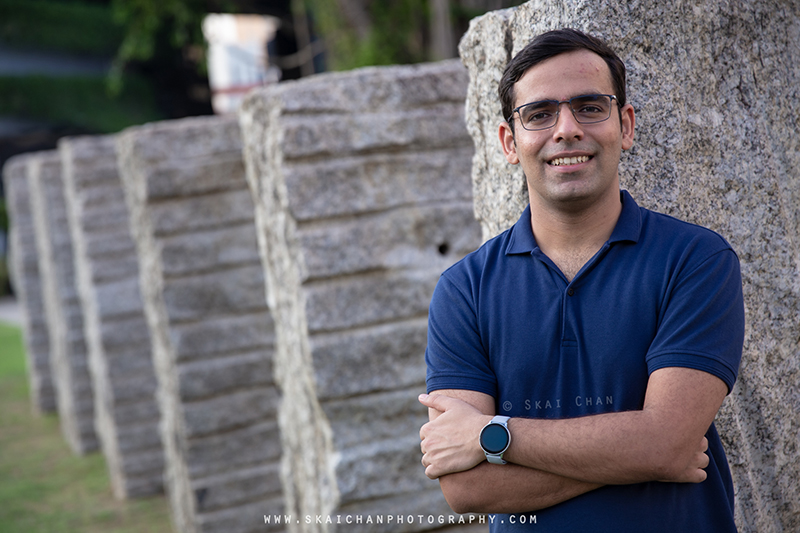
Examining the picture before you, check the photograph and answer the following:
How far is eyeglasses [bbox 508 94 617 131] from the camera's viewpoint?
6.14ft

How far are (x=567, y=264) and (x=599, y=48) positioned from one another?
0.51 metres

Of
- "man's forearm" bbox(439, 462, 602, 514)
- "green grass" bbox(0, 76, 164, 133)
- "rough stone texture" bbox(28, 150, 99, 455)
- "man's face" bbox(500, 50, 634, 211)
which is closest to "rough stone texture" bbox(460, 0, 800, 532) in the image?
"man's face" bbox(500, 50, 634, 211)

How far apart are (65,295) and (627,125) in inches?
276

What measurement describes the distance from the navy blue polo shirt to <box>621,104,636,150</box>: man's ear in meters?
0.16

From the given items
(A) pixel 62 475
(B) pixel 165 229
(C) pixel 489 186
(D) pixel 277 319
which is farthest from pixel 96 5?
(C) pixel 489 186

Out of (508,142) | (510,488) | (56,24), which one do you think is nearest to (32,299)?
(56,24)

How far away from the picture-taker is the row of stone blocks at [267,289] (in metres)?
3.45

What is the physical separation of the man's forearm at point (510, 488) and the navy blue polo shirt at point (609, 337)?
4cm

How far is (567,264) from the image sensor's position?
1.93 m

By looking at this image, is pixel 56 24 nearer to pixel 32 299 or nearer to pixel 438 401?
pixel 32 299

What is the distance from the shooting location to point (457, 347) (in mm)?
1938

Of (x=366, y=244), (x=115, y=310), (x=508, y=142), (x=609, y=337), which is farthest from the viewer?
(x=115, y=310)

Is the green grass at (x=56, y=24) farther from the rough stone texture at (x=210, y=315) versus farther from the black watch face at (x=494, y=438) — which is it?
the black watch face at (x=494, y=438)

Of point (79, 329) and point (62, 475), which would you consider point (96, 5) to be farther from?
point (62, 475)
